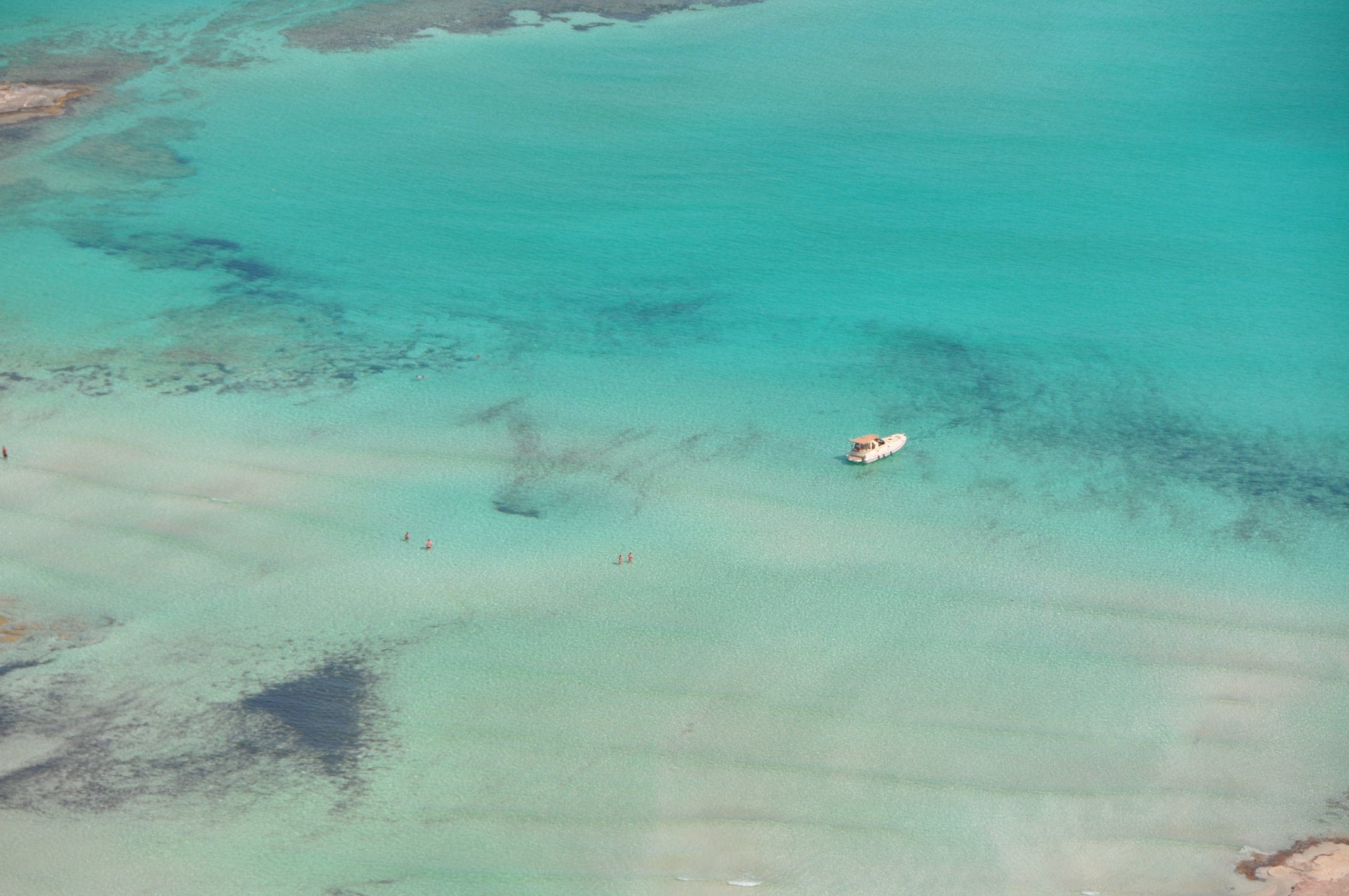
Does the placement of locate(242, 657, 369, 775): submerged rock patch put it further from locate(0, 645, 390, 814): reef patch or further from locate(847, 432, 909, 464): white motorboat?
locate(847, 432, 909, 464): white motorboat

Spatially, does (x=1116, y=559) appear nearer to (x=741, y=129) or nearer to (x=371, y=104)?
(x=741, y=129)

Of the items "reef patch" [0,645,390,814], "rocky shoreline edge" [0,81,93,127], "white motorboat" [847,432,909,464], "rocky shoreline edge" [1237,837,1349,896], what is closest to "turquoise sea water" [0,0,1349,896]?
"reef patch" [0,645,390,814]

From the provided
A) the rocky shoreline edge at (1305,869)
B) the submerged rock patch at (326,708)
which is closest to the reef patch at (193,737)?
the submerged rock patch at (326,708)

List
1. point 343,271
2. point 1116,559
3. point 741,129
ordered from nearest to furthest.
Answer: point 1116,559
point 343,271
point 741,129

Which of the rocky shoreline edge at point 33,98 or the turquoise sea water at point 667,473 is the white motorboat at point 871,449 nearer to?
the turquoise sea water at point 667,473

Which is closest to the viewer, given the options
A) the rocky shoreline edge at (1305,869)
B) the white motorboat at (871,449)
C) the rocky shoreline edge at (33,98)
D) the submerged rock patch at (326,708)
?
the rocky shoreline edge at (1305,869)

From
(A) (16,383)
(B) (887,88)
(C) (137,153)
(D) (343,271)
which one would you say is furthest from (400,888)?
(B) (887,88)
